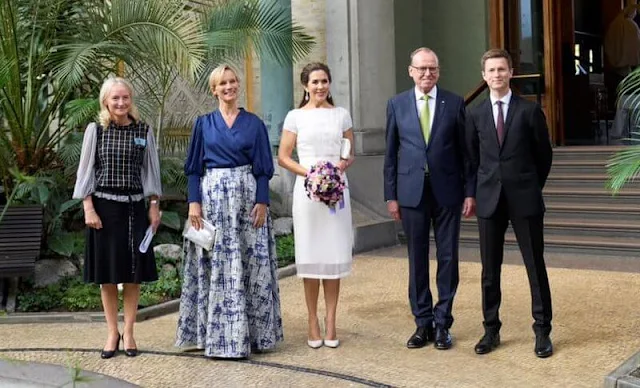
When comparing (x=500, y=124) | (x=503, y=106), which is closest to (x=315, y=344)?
(x=500, y=124)

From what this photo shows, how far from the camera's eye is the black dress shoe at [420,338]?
5988 millimetres

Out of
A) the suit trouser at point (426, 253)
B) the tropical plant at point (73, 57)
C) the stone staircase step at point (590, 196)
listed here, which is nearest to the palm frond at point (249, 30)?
the tropical plant at point (73, 57)

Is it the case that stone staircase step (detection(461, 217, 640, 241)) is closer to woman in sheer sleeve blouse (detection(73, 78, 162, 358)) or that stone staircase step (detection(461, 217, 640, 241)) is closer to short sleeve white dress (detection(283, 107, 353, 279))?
short sleeve white dress (detection(283, 107, 353, 279))

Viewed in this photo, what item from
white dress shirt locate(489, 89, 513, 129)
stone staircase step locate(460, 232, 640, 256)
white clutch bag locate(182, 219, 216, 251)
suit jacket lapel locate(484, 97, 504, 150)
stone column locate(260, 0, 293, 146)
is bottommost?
stone staircase step locate(460, 232, 640, 256)

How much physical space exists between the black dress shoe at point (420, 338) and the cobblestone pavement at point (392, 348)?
0.21ft

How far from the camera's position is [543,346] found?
5652 millimetres

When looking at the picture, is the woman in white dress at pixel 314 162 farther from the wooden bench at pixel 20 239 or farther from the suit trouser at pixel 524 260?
the wooden bench at pixel 20 239

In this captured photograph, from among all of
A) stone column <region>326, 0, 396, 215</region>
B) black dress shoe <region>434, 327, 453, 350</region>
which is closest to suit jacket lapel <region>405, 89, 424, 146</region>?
black dress shoe <region>434, 327, 453, 350</region>

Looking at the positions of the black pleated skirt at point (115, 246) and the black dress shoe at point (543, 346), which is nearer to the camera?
the black dress shoe at point (543, 346)

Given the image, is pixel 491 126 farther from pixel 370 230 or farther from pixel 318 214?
pixel 370 230

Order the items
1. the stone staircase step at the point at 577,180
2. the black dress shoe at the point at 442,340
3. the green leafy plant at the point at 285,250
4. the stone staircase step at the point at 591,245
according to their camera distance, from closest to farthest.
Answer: the black dress shoe at the point at 442,340 → the stone staircase step at the point at 591,245 → the green leafy plant at the point at 285,250 → the stone staircase step at the point at 577,180

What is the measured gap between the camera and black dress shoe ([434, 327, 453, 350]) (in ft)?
19.4

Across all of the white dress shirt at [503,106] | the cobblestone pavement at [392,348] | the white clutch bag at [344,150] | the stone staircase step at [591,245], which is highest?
the white dress shirt at [503,106]

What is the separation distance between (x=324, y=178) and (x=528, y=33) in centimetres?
834
